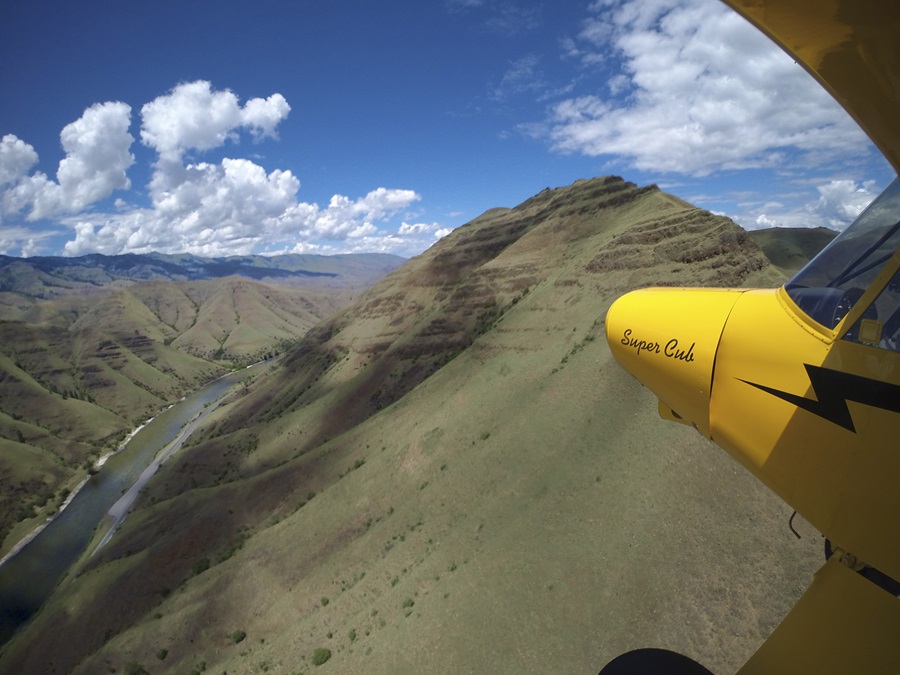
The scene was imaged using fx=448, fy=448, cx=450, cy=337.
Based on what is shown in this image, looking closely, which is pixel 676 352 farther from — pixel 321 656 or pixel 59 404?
pixel 59 404

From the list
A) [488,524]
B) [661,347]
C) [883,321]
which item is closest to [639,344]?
[661,347]

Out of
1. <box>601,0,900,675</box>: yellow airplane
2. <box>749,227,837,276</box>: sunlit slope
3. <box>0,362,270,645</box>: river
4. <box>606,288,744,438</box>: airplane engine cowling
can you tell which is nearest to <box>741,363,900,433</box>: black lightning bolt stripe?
Answer: <box>601,0,900,675</box>: yellow airplane

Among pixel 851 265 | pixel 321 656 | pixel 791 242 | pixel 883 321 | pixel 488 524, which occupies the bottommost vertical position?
pixel 321 656

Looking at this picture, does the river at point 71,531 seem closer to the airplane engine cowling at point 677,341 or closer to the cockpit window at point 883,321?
the airplane engine cowling at point 677,341

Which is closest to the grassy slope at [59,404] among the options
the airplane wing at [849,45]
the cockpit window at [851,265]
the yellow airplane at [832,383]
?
the yellow airplane at [832,383]

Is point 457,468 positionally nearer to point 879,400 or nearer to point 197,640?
point 197,640

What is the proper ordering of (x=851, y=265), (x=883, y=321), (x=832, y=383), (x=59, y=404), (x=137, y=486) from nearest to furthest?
(x=883, y=321)
(x=832, y=383)
(x=851, y=265)
(x=137, y=486)
(x=59, y=404)

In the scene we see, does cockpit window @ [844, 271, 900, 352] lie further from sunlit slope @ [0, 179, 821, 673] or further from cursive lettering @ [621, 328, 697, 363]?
sunlit slope @ [0, 179, 821, 673]
